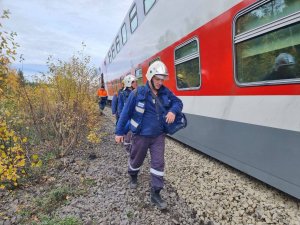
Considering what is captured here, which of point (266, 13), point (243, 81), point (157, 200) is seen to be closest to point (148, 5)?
point (243, 81)

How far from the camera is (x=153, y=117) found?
3.76 metres

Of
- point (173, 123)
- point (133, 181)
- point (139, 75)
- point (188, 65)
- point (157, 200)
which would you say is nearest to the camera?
point (157, 200)

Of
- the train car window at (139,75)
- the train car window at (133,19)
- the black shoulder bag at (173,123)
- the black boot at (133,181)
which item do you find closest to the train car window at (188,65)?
the black shoulder bag at (173,123)

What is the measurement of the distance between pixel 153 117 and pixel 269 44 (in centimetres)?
167

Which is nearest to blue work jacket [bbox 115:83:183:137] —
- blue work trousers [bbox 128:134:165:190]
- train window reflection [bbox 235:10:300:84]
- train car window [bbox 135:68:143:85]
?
blue work trousers [bbox 128:134:165:190]

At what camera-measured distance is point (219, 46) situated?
173 inches

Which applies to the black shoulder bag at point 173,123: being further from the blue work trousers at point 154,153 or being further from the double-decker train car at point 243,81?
the double-decker train car at point 243,81

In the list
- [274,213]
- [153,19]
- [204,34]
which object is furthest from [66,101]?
[274,213]

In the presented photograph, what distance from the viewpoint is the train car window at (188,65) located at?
530cm

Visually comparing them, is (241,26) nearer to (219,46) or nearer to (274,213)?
(219,46)

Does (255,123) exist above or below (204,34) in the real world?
below

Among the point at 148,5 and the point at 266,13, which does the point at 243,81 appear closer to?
the point at 266,13

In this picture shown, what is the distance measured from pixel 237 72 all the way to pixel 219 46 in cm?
59

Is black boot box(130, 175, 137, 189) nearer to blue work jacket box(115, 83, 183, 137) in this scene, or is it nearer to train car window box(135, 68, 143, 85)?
blue work jacket box(115, 83, 183, 137)
